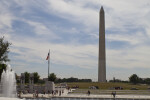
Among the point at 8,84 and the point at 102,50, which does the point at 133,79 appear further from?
the point at 8,84

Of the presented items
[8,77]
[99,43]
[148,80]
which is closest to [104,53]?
[99,43]

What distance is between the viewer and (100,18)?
5938 centimetres

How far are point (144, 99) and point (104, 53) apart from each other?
29.3 metres

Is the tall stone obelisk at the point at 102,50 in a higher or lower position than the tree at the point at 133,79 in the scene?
higher

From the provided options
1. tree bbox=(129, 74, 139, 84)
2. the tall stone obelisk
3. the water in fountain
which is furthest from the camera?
tree bbox=(129, 74, 139, 84)

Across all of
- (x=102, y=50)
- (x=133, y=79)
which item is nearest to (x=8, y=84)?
(x=102, y=50)

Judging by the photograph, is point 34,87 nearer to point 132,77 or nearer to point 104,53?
point 104,53

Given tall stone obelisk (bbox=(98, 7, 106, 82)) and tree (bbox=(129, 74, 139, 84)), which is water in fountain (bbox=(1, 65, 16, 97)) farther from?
tree (bbox=(129, 74, 139, 84))

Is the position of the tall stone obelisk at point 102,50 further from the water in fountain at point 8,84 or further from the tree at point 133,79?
the tree at point 133,79

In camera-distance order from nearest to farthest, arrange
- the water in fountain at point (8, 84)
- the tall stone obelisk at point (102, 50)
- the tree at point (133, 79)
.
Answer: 1. the water in fountain at point (8, 84)
2. the tall stone obelisk at point (102, 50)
3. the tree at point (133, 79)

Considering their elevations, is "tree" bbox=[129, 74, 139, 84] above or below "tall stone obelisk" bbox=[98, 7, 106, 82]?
below

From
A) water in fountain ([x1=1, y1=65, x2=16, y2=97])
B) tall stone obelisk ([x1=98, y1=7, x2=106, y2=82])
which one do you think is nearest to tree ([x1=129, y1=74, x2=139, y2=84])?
tall stone obelisk ([x1=98, y1=7, x2=106, y2=82])

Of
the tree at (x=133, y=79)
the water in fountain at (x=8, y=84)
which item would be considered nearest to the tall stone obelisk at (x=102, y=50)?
the water in fountain at (x=8, y=84)

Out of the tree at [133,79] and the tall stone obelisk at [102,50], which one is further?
the tree at [133,79]
